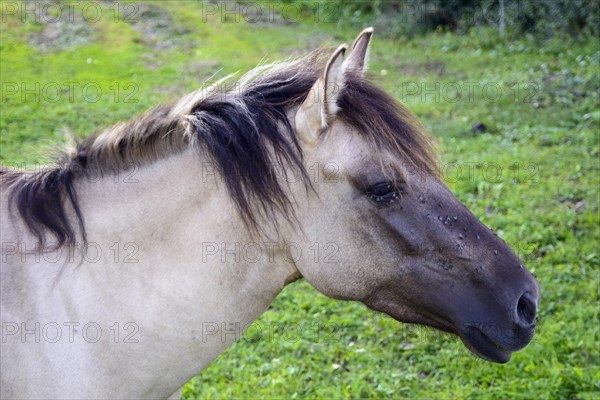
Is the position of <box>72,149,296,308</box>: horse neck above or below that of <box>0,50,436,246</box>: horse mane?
below

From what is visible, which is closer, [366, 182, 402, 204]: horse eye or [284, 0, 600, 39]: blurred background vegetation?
[366, 182, 402, 204]: horse eye

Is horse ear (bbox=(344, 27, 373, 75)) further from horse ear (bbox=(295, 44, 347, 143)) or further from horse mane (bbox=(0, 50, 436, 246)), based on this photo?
horse ear (bbox=(295, 44, 347, 143))

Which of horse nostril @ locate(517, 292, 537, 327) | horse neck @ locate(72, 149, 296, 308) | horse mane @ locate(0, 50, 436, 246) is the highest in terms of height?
horse mane @ locate(0, 50, 436, 246)

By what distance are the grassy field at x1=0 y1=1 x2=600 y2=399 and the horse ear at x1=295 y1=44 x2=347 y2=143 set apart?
431 mm

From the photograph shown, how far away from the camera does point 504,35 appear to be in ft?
44.1

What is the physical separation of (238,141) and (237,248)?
0.40 metres

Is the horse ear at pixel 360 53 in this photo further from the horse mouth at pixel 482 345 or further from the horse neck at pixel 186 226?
the horse mouth at pixel 482 345

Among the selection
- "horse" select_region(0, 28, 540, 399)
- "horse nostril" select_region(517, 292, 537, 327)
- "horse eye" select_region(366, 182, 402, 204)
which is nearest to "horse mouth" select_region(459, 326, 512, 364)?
"horse" select_region(0, 28, 540, 399)

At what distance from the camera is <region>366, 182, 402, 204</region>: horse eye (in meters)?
2.41

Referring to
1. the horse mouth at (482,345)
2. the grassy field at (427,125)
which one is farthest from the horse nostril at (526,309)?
the grassy field at (427,125)

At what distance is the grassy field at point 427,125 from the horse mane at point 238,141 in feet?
0.77

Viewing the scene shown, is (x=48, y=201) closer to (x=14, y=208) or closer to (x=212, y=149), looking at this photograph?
(x=14, y=208)

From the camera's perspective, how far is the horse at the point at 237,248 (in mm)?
2432

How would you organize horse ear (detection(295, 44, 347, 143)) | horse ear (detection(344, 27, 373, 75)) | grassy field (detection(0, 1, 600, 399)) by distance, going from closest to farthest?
horse ear (detection(295, 44, 347, 143)) < horse ear (detection(344, 27, 373, 75)) < grassy field (detection(0, 1, 600, 399))
